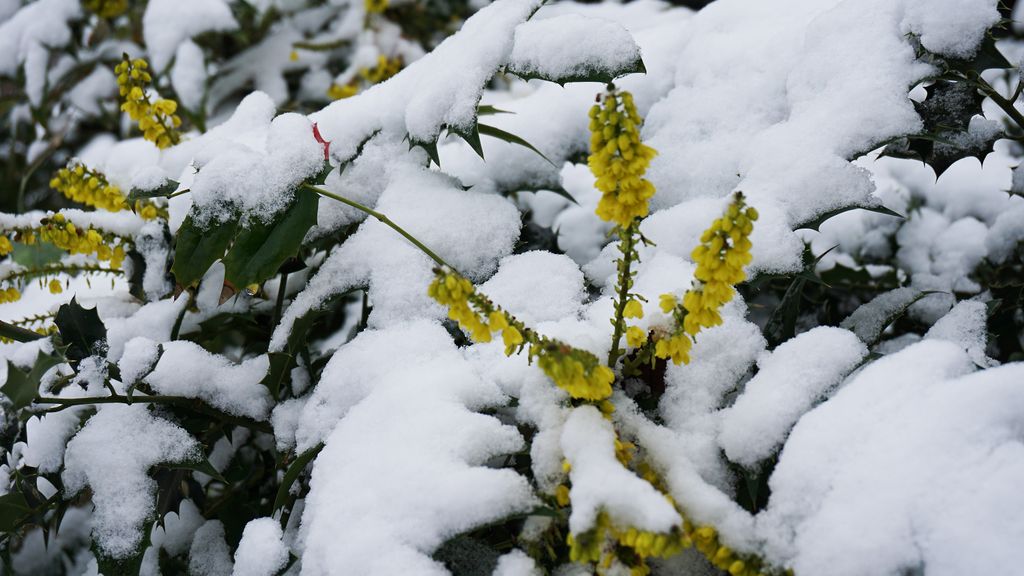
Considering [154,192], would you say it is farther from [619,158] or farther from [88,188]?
[619,158]

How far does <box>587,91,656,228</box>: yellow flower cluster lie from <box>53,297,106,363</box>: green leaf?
0.71 metres

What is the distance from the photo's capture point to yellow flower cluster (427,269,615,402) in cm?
67

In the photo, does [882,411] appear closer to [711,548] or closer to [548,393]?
[711,548]

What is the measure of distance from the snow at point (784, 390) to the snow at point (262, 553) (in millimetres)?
484

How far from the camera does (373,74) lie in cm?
202

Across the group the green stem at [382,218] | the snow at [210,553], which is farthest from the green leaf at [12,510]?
the green stem at [382,218]

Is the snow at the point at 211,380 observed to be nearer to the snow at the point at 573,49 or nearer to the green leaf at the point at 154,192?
the green leaf at the point at 154,192

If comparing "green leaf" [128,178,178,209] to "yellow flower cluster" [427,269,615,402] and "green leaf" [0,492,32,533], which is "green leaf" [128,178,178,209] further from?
"yellow flower cluster" [427,269,615,402]

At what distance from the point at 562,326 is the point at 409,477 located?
0.26 meters

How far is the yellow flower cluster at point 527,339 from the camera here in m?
0.67

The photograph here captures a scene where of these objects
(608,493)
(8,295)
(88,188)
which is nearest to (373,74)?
(88,188)

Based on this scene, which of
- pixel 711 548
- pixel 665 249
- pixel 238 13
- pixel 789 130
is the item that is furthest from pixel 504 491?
pixel 238 13

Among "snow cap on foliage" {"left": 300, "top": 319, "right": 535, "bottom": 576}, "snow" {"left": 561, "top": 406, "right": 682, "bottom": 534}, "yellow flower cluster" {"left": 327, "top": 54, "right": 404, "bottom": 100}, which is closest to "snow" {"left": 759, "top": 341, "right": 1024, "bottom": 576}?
"snow" {"left": 561, "top": 406, "right": 682, "bottom": 534}

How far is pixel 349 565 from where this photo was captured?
2.31 ft
